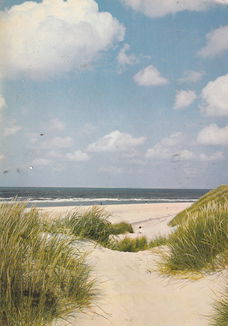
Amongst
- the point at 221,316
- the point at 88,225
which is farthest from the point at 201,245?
the point at 88,225

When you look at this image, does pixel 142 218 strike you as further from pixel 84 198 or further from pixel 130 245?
pixel 84 198

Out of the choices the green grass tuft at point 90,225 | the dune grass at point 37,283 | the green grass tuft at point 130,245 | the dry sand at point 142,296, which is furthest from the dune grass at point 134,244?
the dune grass at point 37,283

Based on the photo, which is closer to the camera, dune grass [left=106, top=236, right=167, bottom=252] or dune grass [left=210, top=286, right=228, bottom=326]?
dune grass [left=210, top=286, right=228, bottom=326]

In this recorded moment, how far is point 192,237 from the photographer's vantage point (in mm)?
6055

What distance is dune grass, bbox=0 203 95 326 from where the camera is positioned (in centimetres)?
354

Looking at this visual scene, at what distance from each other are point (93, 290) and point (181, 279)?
168 cm

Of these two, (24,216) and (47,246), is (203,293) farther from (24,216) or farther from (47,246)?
(24,216)

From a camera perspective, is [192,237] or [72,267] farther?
[192,237]

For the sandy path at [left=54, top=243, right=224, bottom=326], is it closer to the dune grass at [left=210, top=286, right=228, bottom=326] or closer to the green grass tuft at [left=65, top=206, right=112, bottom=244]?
the dune grass at [left=210, top=286, right=228, bottom=326]

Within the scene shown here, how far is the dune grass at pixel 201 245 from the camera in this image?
5723 millimetres

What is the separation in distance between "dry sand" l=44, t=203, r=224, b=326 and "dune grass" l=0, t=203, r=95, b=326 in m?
0.20

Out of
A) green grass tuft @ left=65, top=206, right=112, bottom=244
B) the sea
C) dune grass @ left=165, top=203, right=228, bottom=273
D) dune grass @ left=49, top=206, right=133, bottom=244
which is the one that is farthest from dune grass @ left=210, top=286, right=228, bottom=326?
the sea

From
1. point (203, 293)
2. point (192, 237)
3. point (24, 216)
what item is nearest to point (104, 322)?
point (203, 293)

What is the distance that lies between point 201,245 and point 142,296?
152cm
